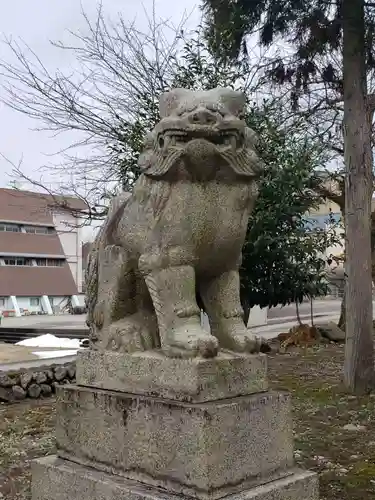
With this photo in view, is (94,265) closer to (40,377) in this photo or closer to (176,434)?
(176,434)

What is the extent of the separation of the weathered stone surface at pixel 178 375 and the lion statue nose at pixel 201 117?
1.00 metres

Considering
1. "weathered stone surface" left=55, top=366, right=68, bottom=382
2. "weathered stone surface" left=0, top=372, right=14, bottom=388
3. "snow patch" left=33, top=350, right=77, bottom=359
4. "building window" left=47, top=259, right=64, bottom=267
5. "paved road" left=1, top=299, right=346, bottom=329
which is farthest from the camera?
"building window" left=47, top=259, right=64, bottom=267

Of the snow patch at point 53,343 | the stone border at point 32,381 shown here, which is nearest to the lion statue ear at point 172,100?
the stone border at point 32,381

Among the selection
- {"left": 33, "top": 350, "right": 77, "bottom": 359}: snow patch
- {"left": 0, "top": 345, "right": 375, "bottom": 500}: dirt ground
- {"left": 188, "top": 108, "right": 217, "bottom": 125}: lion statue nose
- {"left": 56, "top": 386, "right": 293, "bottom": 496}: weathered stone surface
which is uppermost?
{"left": 188, "top": 108, "right": 217, "bottom": 125}: lion statue nose

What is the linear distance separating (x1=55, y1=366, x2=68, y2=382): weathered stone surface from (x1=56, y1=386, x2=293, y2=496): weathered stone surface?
4.66 metres

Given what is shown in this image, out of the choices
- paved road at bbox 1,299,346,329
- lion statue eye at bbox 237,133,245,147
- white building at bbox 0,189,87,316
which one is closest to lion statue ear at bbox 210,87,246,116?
lion statue eye at bbox 237,133,245,147

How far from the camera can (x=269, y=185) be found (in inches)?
372

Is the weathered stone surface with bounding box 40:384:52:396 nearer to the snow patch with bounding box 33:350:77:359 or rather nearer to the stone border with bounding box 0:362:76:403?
the stone border with bounding box 0:362:76:403

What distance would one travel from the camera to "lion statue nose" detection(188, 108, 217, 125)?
8.85ft

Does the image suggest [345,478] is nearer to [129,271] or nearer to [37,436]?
[129,271]

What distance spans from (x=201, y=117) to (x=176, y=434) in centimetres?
132

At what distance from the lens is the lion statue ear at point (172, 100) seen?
2.82 m

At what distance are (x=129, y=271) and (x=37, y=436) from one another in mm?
2869

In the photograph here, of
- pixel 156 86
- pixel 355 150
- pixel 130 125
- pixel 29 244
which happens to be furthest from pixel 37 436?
pixel 29 244
